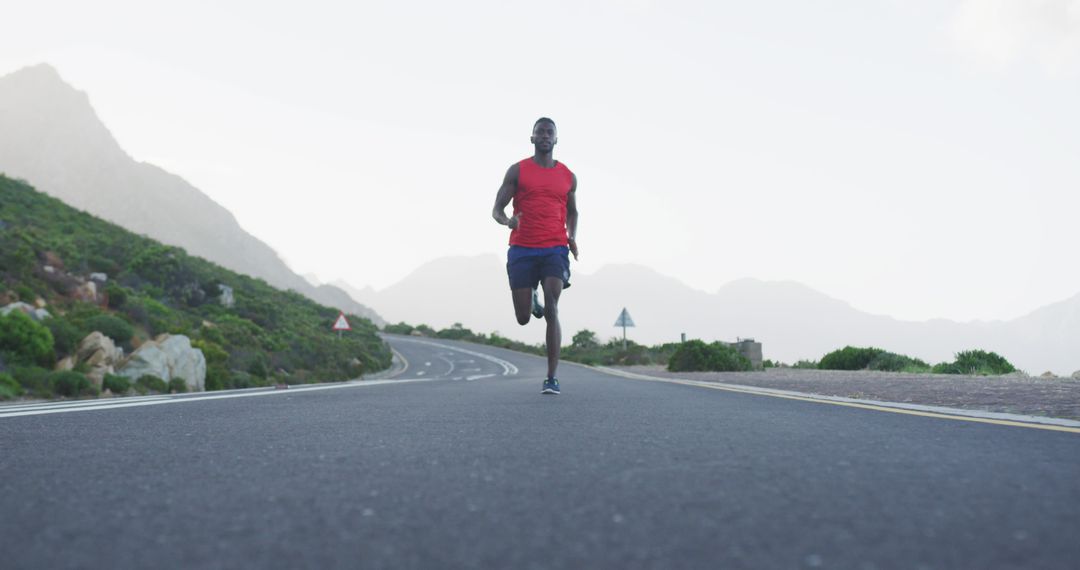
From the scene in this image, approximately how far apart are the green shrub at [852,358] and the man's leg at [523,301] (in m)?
13.5

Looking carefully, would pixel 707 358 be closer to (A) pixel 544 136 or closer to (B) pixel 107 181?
(A) pixel 544 136

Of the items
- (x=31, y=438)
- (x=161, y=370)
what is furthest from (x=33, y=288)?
(x=31, y=438)

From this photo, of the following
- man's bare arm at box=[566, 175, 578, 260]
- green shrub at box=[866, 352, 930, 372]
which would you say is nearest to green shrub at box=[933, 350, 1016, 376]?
green shrub at box=[866, 352, 930, 372]

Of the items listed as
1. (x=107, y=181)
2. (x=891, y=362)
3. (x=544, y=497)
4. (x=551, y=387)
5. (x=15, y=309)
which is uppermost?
(x=107, y=181)

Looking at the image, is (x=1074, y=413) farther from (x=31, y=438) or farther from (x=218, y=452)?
(x=31, y=438)

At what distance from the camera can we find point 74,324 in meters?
13.6

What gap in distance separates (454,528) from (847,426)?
8.89ft

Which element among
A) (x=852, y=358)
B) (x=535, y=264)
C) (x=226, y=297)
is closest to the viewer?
(x=535, y=264)

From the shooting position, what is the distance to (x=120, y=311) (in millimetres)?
17719

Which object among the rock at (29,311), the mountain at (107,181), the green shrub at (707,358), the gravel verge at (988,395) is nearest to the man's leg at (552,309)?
the gravel verge at (988,395)

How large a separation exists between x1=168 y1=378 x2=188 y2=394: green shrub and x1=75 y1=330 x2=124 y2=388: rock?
938mm

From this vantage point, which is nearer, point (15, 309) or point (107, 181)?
point (15, 309)

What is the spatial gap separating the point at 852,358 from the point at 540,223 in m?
14.4

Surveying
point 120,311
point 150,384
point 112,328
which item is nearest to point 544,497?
point 150,384
